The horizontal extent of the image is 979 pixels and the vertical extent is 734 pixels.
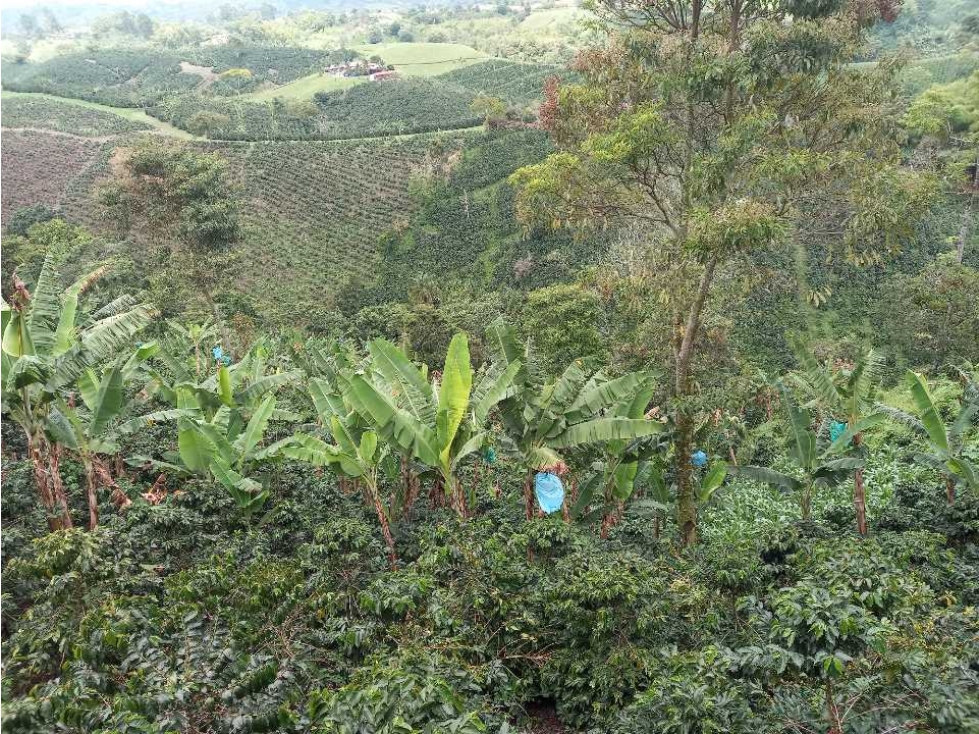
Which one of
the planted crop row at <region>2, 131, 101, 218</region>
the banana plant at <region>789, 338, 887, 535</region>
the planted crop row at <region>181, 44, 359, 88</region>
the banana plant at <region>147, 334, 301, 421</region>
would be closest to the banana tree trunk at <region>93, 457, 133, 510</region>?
the banana plant at <region>147, 334, 301, 421</region>

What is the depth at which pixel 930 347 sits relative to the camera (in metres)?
14.3

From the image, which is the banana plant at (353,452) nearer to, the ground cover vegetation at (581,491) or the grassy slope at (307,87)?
the ground cover vegetation at (581,491)

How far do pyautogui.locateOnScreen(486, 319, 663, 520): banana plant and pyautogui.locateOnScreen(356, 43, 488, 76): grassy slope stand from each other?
187 ft

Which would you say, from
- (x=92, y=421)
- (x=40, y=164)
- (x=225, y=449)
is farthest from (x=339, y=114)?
(x=92, y=421)

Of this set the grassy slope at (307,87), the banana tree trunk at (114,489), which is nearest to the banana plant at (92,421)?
the banana tree trunk at (114,489)

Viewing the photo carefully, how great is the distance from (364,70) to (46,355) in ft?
178

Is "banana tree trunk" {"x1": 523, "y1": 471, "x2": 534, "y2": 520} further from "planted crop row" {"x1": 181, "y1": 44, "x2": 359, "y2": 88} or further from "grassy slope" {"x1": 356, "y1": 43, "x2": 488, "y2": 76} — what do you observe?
"planted crop row" {"x1": 181, "y1": 44, "x2": 359, "y2": 88}

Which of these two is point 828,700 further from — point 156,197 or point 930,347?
point 156,197

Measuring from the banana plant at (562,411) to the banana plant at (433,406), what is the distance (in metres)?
0.29

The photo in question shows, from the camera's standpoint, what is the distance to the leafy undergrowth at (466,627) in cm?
309

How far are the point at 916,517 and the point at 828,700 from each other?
14.7 feet

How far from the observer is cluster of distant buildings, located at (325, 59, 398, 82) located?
51438 mm

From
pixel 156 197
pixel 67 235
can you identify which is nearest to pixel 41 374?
pixel 156 197

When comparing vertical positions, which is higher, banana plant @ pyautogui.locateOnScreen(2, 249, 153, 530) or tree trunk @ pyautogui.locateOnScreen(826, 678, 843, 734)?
banana plant @ pyautogui.locateOnScreen(2, 249, 153, 530)
